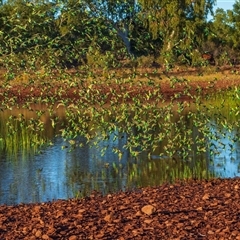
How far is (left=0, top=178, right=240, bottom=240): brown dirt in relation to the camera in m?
6.62

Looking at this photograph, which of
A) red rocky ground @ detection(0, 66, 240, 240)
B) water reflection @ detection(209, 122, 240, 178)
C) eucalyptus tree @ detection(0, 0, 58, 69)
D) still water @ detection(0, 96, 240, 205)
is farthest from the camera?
water reflection @ detection(209, 122, 240, 178)

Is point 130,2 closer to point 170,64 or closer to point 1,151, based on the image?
point 170,64

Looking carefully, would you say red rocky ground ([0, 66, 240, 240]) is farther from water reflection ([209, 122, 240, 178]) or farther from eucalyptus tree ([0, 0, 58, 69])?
water reflection ([209, 122, 240, 178])

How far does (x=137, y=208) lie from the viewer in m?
8.01

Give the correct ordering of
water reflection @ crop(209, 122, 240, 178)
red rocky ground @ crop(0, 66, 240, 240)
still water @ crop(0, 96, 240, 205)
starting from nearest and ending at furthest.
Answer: red rocky ground @ crop(0, 66, 240, 240)
still water @ crop(0, 96, 240, 205)
water reflection @ crop(209, 122, 240, 178)

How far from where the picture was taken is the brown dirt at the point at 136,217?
21.7 feet

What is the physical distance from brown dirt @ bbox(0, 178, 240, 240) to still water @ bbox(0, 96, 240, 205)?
7.35 ft

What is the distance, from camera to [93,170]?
1366cm

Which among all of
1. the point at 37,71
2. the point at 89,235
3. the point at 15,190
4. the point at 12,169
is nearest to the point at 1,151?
the point at 12,169

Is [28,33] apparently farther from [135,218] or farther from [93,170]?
[135,218]

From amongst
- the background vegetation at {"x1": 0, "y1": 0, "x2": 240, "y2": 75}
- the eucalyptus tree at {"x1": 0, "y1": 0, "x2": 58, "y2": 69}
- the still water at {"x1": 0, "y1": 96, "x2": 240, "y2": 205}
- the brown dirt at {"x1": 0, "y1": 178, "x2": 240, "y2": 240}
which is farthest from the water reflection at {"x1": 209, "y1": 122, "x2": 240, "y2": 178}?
the eucalyptus tree at {"x1": 0, "y1": 0, "x2": 58, "y2": 69}

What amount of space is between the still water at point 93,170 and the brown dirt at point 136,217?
7.35 feet

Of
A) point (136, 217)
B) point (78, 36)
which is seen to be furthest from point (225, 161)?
point (136, 217)

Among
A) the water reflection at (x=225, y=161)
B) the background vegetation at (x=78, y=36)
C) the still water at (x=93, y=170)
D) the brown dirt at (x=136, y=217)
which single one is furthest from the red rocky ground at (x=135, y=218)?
the water reflection at (x=225, y=161)
